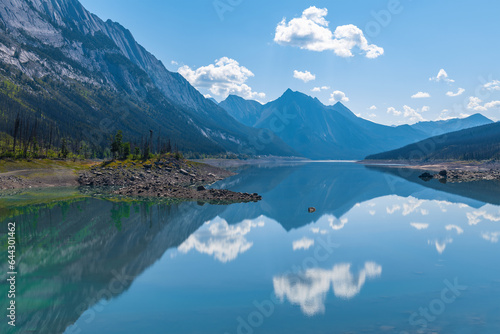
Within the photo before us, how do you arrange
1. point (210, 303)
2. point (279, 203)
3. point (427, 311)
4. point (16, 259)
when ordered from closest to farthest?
point (427, 311)
point (210, 303)
point (16, 259)
point (279, 203)

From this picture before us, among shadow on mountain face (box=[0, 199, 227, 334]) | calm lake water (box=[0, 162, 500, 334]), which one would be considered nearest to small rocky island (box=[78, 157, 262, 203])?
shadow on mountain face (box=[0, 199, 227, 334])

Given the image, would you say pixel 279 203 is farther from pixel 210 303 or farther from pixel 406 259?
pixel 210 303

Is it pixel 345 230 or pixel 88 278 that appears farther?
pixel 345 230

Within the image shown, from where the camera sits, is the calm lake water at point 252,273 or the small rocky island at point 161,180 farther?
the small rocky island at point 161,180

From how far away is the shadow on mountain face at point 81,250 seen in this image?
19.4 m

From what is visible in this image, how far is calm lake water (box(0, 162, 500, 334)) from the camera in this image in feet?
57.4

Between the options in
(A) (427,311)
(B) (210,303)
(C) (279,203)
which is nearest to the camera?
(A) (427,311)

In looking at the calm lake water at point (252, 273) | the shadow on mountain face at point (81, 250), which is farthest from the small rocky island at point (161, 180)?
the calm lake water at point (252, 273)

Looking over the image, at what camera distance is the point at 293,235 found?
128 ft

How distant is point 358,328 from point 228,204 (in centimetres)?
4826

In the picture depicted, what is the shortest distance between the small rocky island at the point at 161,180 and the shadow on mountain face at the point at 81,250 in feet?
45.8

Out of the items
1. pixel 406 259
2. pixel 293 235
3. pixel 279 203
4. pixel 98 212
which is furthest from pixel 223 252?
pixel 279 203

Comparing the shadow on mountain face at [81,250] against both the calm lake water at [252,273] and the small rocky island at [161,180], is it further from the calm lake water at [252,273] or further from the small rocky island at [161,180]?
the small rocky island at [161,180]

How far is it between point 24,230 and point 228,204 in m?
34.3
